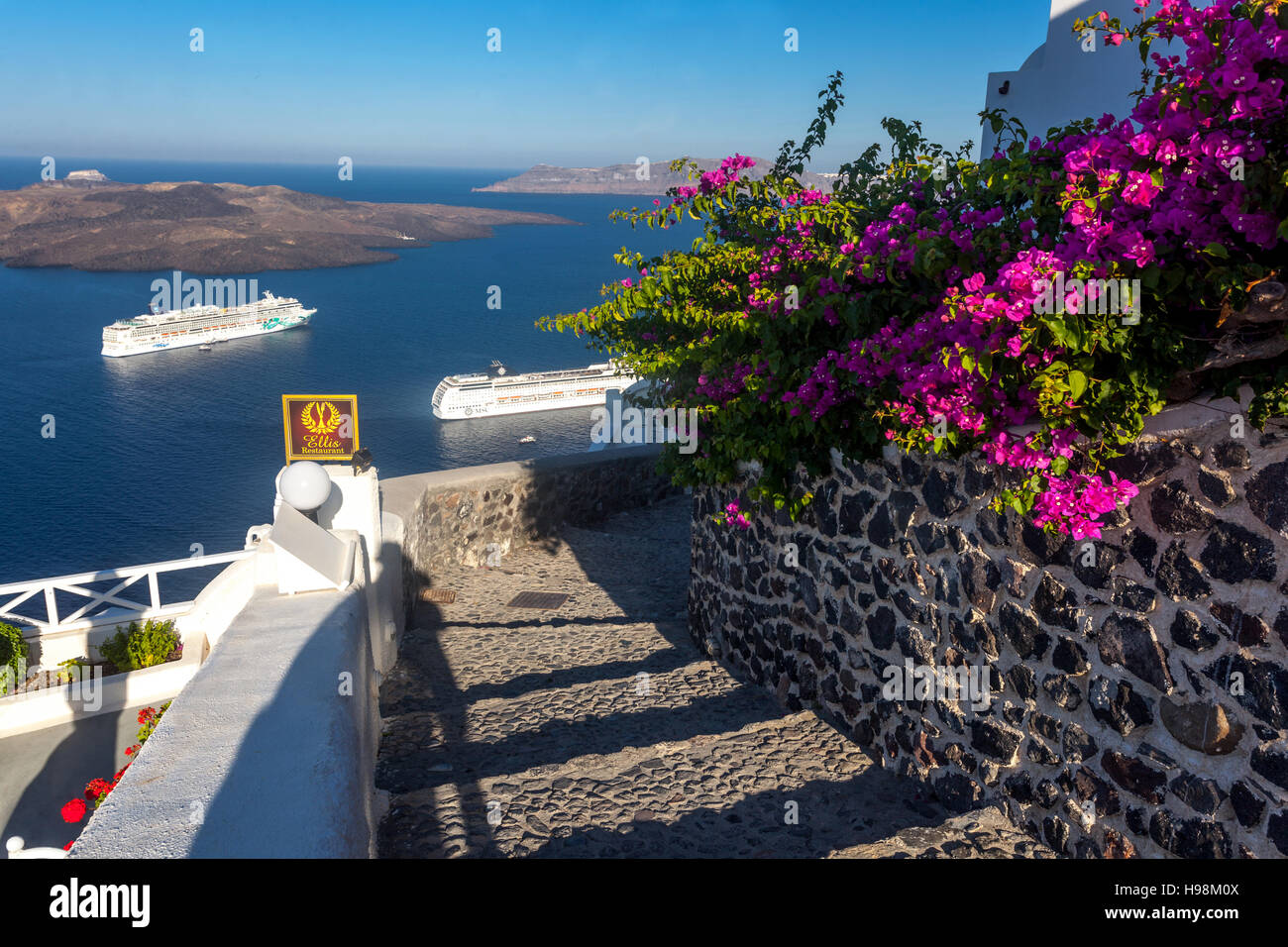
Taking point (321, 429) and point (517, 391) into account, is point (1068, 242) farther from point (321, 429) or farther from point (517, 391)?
point (517, 391)

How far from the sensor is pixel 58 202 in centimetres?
14700

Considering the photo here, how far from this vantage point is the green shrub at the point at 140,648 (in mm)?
10555

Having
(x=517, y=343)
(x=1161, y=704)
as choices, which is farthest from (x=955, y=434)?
(x=517, y=343)

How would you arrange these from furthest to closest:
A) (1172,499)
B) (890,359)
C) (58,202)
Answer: (58,202) → (890,359) → (1172,499)

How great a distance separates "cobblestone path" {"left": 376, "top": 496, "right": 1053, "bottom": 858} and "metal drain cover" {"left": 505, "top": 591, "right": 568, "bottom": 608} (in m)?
0.74

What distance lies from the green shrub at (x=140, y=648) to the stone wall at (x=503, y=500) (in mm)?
3352

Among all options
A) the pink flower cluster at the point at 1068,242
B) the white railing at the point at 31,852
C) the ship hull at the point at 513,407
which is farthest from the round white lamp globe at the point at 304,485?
the ship hull at the point at 513,407

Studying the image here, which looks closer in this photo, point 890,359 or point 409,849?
point 409,849

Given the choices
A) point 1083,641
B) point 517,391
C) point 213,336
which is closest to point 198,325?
point 213,336

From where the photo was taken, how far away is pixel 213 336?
93312mm

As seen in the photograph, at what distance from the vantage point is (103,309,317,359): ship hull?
85188 mm

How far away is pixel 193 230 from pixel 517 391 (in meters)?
91.3

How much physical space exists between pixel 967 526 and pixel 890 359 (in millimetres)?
896
